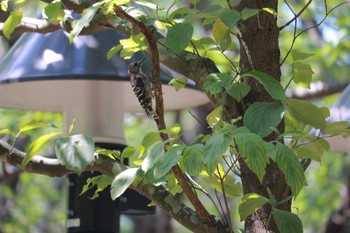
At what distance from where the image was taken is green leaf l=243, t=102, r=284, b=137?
3.74 feet

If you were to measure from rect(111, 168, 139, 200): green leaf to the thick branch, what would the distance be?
0.34ft

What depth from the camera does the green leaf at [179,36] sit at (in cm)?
120

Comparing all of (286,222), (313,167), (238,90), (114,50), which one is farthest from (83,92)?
(313,167)

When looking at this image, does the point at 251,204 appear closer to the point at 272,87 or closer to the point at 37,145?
the point at 272,87

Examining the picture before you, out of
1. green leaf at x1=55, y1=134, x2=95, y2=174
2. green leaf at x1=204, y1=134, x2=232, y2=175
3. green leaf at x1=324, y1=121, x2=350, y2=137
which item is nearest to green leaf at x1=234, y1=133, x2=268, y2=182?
green leaf at x1=204, y1=134, x2=232, y2=175

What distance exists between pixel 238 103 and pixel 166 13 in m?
0.18

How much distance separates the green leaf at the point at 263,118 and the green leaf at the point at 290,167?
3 centimetres

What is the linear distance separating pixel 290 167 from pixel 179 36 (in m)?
0.25

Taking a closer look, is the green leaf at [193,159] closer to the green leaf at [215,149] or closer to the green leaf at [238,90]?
the green leaf at [215,149]

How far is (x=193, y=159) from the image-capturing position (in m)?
1.09

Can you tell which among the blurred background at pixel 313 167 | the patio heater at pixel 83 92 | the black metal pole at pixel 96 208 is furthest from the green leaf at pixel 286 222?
the blurred background at pixel 313 167

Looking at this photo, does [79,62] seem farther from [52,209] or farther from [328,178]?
[52,209]

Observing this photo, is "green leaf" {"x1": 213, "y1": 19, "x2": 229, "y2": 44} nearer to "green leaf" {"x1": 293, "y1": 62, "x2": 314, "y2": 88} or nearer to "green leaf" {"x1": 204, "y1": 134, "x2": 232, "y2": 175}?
"green leaf" {"x1": 293, "y1": 62, "x2": 314, "y2": 88}

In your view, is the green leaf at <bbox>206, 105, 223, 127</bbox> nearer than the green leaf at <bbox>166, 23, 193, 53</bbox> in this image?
No
